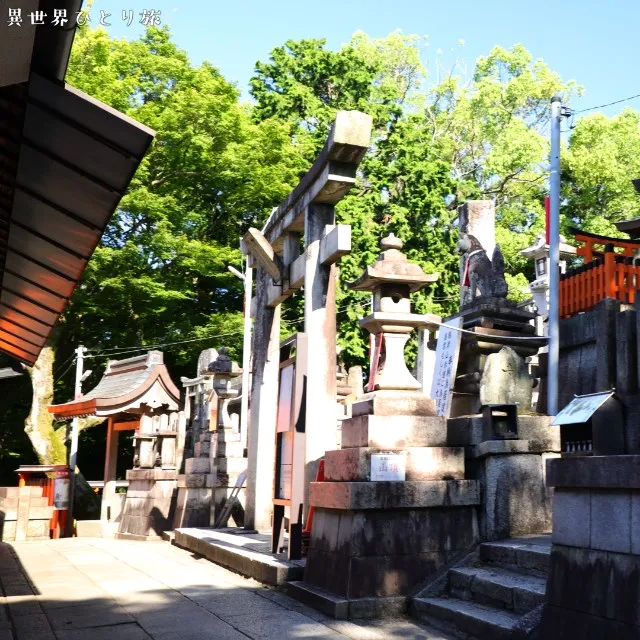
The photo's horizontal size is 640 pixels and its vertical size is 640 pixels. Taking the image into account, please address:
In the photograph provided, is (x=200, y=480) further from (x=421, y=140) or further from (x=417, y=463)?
(x=421, y=140)

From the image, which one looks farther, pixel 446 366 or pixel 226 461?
pixel 226 461

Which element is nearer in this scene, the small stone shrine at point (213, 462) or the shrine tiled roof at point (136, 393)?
the small stone shrine at point (213, 462)

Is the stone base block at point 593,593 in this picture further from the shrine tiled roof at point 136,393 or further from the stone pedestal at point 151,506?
the shrine tiled roof at point 136,393

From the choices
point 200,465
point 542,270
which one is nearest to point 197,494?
point 200,465

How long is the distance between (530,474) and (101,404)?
1499 centimetres

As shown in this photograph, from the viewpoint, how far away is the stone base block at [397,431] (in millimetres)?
7691

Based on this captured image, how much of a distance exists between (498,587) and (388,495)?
137 cm

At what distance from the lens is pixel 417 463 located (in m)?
7.68

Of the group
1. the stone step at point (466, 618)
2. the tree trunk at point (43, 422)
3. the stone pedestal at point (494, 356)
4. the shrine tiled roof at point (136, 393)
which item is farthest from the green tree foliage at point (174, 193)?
the stone step at point (466, 618)

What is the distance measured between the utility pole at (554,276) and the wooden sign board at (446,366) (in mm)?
3519

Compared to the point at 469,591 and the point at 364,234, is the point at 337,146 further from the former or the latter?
the point at 364,234

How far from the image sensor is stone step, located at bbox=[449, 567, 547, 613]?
5.96 metres

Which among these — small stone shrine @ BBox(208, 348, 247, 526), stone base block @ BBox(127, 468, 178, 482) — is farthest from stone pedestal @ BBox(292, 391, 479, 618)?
stone base block @ BBox(127, 468, 178, 482)

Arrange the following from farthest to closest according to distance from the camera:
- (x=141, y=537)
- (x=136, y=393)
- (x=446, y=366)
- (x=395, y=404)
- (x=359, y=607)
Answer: (x=136, y=393), (x=141, y=537), (x=446, y=366), (x=395, y=404), (x=359, y=607)
